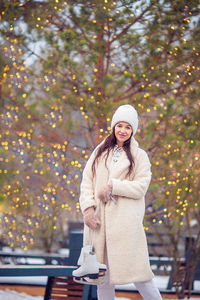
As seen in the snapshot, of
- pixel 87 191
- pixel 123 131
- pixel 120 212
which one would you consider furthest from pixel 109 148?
pixel 120 212

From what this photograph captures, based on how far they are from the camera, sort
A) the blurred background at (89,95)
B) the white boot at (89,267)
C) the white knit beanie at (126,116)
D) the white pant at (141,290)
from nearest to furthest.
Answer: the white boot at (89,267) → the white pant at (141,290) → the white knit beanie at (126,116) → the blurred background at (89,95)

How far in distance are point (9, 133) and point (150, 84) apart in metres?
1.50

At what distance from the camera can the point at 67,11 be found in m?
4.75

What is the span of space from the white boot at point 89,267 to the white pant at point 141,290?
9 cm

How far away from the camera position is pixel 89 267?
217 cm

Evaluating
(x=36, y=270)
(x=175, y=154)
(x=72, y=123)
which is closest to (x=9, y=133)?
(x=72, y=123)

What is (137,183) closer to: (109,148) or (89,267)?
(109,148)

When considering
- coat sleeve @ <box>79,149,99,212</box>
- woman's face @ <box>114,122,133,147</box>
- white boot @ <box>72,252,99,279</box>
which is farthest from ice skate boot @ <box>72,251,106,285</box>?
woman's face @ <box>114,122,133,147</box>

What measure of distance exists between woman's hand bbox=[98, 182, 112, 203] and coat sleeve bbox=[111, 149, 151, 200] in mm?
20

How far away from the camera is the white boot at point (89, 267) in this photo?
2.17 meters

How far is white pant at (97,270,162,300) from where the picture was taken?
228cm

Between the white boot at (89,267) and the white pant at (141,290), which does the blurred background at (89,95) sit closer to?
the white pant at (141,290)

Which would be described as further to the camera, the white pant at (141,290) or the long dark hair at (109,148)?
the long dark hair at (109,148)

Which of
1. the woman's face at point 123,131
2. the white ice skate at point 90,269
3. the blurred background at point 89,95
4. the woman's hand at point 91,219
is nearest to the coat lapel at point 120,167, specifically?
the woman's face at point 123,131
